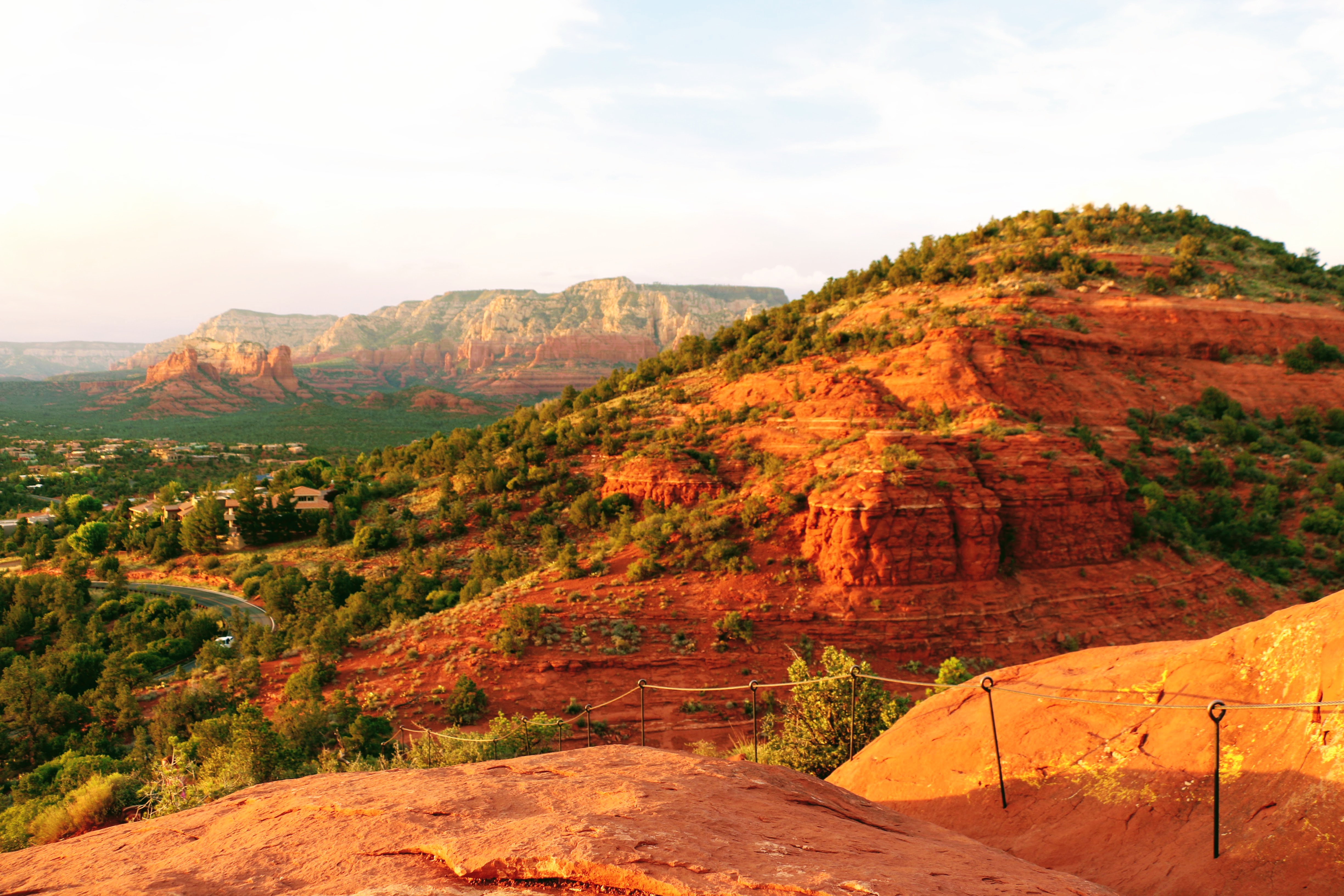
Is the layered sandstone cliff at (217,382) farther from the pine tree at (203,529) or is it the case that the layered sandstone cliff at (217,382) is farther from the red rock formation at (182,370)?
the pine tree at (203,529)

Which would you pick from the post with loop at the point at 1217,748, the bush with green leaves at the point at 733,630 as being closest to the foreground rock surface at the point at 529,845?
the post with loop at the point at 1217,748

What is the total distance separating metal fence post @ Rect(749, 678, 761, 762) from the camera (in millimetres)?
9914

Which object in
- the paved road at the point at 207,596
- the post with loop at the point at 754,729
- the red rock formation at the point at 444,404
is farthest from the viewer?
the red rock formation at the point at 444,404

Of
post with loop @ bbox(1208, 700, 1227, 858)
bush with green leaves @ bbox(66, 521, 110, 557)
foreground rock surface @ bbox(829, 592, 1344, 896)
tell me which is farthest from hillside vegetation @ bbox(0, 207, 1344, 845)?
post with loop @ bbox(1208, 700, 1227, 858)

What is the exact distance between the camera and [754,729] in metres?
12.6

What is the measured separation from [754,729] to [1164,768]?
697 centimetres

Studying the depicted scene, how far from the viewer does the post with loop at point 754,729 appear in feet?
32.5

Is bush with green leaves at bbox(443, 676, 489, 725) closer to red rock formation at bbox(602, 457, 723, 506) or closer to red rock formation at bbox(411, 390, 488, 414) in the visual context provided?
red rock formation at bbox(602, 457, 723, 506)

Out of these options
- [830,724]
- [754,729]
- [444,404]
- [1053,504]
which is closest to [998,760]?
[754,729]

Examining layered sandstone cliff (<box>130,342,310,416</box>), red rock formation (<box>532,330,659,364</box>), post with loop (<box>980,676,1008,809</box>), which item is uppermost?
red rock formation (<box>532,330,659,364</box>)

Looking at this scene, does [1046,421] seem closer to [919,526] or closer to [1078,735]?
[919,526]

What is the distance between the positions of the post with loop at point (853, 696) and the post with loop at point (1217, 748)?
16.0 feet

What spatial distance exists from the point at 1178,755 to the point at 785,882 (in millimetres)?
5174

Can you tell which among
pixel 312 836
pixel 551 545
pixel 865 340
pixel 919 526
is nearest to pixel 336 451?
pixel 551 545
